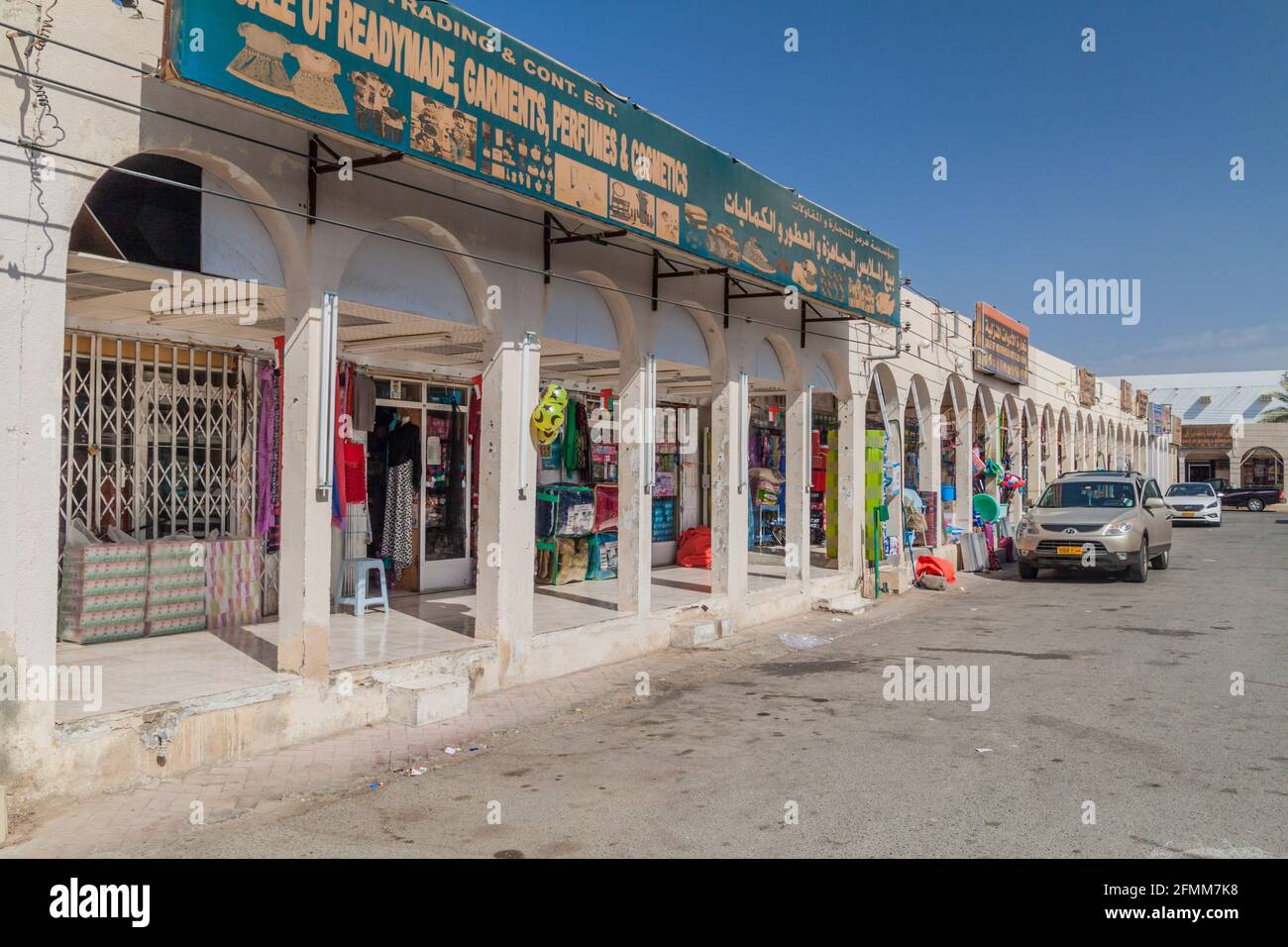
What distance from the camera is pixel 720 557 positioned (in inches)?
466

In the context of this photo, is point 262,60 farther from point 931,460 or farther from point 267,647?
point 931,460

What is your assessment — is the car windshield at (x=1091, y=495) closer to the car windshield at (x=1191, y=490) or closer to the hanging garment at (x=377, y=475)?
the hanging garment at (x=377, y=475)

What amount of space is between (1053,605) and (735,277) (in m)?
6.75

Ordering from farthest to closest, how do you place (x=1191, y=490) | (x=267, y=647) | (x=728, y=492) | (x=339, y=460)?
(x=1191, y=490) → (x=728, y=492) → (x=339, y=460) → (x=267, y=647)

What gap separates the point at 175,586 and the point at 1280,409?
200ft

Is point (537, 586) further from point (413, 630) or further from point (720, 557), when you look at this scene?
point (413, 630)

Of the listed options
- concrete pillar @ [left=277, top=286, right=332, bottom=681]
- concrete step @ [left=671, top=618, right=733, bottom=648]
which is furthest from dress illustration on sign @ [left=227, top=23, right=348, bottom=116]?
concrete step @ [left=671, top=618, right=733, bottom=648]

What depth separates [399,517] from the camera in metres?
11.3

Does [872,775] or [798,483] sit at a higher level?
[798,483]

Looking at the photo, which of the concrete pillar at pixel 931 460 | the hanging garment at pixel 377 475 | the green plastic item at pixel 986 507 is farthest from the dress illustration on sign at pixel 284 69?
the green plastic item at pixel 986 507

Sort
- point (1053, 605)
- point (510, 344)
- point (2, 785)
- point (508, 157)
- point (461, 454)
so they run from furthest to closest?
point (1053, 605)
point (461, 454)
point (510, 344)
point (508, 157)
point (2, 785)

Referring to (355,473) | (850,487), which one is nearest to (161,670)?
(355,473)
